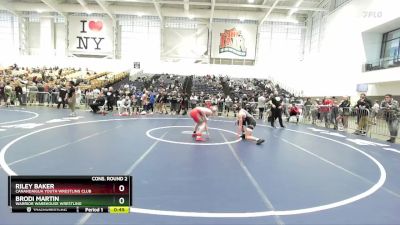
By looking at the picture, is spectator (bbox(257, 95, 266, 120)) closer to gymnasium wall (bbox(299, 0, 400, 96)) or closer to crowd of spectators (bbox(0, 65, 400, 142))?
crowd of spectators (bbox(0, 65, 400, 142))

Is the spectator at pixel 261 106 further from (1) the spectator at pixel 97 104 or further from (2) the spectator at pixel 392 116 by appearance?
(1) the spectator at pixel 97 104

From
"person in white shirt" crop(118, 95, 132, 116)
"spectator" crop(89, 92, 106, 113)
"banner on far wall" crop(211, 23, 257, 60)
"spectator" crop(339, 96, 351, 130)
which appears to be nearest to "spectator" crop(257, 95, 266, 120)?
"spectator" crop(339, 96, 351, 130)

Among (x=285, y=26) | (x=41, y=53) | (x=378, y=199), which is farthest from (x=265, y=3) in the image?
(x=378, y=199)

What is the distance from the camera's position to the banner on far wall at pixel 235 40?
39.0m

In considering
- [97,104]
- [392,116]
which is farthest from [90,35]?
[392,116]

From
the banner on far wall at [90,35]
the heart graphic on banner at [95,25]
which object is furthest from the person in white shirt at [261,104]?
the heart graphic on banner at [95,25]

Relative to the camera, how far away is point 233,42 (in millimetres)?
39219

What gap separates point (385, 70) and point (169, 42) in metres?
25.7

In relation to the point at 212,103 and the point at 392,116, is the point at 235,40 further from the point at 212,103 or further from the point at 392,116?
the point at 392,116

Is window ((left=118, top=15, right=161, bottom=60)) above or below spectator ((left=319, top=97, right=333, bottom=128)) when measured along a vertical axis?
above

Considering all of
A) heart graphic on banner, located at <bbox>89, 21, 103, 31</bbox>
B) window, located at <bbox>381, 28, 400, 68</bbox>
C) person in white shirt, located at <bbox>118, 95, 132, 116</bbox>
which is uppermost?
heart graphic on banner, located at <bbox>89, 21, 103, 31</bbox>
